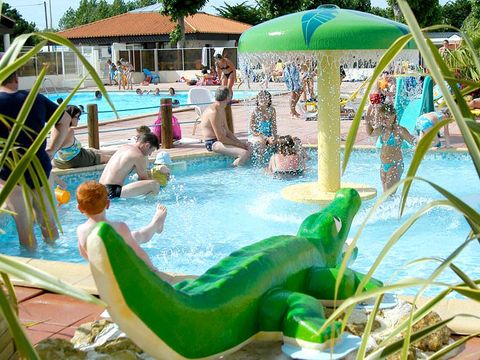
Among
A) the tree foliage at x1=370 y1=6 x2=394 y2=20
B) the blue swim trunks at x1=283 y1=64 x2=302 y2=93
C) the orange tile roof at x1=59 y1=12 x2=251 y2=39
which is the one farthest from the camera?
the tree foliage at x1=370 y1=6 x2=394 y2=20

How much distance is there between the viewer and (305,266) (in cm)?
385

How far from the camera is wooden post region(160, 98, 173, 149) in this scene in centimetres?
1072

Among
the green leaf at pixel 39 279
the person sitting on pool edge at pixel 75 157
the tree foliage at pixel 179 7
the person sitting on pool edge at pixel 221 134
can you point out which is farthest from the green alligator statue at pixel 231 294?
the tree foliage at pixel 179 7

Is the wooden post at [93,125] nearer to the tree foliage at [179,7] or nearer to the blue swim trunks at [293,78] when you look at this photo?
the blue swim trunks at [293,78]

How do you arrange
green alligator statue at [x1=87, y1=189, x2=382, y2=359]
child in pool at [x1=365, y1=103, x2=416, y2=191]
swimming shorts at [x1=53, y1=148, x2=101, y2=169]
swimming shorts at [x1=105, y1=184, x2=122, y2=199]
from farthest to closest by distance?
swimming shorts at [x1=53, y1=148, x2=101, y2=169] < child in pool at [x1=365, y1=103, x2=416, y2=191] < swimming shorts at [x1=105, y1=184, x2=122, y2=199] < green alligator statue at [x1=87, y1=189, x2=382, y2=359]

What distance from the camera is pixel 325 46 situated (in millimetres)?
6414

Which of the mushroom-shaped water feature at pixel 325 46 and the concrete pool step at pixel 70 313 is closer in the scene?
the concrete pool step at pixel 70 313

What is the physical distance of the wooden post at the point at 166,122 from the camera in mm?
10719

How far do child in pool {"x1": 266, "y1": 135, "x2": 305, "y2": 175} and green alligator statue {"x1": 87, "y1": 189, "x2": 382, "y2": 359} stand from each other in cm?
483

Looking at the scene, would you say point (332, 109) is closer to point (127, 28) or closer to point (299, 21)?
point (299, 21)

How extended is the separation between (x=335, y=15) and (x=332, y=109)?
1.14 metres

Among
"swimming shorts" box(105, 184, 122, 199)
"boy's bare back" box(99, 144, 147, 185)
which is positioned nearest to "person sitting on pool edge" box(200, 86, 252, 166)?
"boy's bare back" box(99, 144, 147, 185)

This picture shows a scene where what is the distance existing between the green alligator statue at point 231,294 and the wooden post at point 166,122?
6725 mm

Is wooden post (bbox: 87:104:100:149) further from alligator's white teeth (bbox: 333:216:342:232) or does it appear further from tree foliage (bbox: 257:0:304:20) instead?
tree foliage (bbox: 257:0:304:20)
